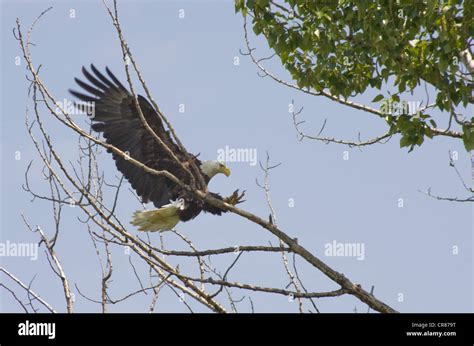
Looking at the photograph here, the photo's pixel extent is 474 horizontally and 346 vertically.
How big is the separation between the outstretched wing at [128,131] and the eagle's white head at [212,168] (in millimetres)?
482

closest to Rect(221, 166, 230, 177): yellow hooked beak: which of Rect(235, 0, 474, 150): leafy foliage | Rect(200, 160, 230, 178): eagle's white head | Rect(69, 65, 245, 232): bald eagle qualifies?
Rect(200, 160, 230, 178): eagle's white head

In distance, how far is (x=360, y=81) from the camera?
19.8 ft

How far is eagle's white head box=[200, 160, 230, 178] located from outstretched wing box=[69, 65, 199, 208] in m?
0.48

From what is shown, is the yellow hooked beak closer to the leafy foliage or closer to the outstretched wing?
the outstretched wing

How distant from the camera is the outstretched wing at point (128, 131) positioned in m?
8.12

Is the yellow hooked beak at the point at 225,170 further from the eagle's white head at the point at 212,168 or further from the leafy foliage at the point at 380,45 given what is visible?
the leafy foliage at the point at 380,45

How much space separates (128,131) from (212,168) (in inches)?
38.9

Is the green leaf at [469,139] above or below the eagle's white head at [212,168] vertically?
below

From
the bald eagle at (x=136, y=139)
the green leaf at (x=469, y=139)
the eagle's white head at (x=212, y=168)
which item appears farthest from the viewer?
the eagle's white head at (x=212, y=168)

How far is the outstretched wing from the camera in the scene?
812cm

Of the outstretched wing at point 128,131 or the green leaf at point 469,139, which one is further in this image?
the outstretched wing at point 128,131

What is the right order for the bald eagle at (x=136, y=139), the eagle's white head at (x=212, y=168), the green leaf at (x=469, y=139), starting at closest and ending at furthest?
the green leaf at (x=469, y=139), the bald eagle at (x=136, y=139), the eagle's white head at (x=212, y=168)

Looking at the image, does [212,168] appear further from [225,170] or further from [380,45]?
[380,45]

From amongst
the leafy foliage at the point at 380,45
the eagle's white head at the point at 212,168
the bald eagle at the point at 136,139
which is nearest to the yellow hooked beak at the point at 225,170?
the eagle's white head at the point at 212,168
